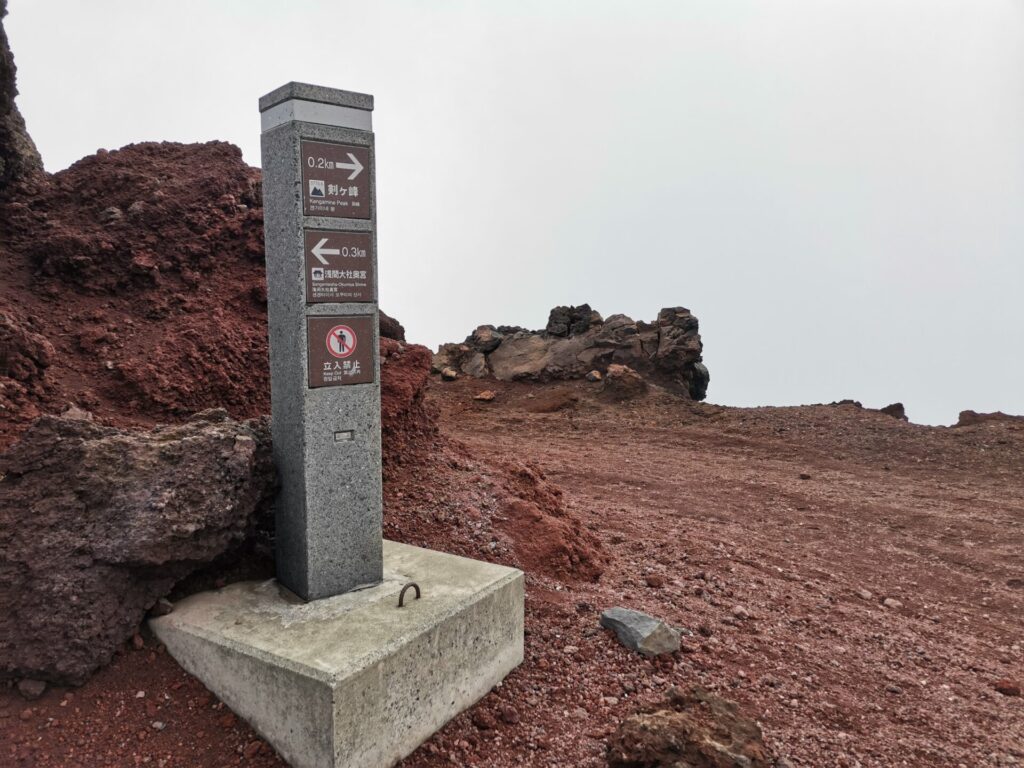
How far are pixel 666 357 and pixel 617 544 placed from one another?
1329 cm

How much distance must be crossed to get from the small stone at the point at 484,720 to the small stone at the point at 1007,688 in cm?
359

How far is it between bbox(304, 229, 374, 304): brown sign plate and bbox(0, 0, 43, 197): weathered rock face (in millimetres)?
6156

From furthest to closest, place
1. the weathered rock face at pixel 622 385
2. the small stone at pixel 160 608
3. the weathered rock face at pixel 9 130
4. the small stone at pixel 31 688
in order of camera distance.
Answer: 1. the weathered rock face at pixel 622 385
2. the weathered rock face at pixel 9 130
3. the small stone at pixel 160 608
4. the small stone at pixel 31 688

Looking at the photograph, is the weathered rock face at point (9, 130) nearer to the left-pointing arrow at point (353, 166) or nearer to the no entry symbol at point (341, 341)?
the left-pointing arrow at point (353, 166)

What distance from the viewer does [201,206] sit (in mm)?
8125

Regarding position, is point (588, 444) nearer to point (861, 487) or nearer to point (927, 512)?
point (861, 487)

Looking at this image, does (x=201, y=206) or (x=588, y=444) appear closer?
(x=201, y=206)

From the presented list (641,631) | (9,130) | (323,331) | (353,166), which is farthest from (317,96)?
(9,130)

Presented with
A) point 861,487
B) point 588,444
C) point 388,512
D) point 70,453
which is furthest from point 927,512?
point 70,453

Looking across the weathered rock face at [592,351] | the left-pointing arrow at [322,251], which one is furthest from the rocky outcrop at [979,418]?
the left-pointing arrow at [322,251]

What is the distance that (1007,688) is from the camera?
4934mm

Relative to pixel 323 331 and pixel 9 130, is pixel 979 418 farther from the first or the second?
pixel 9 130

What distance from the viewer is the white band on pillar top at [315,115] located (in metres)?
4.05

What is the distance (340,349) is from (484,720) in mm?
2322
